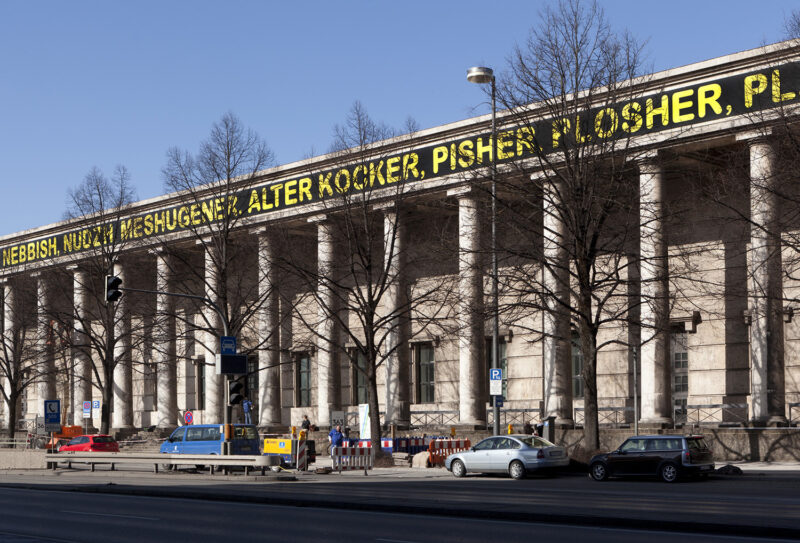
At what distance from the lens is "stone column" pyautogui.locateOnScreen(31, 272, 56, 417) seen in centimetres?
5750

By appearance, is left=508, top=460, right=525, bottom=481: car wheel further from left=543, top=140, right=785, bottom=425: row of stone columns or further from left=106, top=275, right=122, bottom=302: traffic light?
left=106, top=275, right=122, bottom=302: traffic light

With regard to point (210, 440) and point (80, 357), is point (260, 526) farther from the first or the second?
point (80, 357)

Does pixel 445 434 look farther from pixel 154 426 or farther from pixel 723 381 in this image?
pixel 154 426

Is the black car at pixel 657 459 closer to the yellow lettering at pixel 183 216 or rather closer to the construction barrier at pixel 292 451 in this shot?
the construction barrier at pixel 292 451

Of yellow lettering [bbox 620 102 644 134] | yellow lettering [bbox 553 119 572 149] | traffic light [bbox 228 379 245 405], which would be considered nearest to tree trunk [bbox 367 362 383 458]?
traffic light [bbox 228 379 245 405]

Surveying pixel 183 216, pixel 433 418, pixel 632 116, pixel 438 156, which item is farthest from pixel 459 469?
pixel 183 216

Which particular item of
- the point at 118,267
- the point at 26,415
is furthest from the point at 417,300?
the point at 26,415

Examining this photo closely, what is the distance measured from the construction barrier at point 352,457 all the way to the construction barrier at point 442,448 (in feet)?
13.1

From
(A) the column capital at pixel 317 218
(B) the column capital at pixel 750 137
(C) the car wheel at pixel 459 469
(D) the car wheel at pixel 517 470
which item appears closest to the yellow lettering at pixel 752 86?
(B) the column capital at pixel 750 137

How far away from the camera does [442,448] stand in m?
38.7

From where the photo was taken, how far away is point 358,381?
55.5 metres

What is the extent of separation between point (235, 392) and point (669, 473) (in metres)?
13.2

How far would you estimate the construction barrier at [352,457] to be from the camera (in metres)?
34.3

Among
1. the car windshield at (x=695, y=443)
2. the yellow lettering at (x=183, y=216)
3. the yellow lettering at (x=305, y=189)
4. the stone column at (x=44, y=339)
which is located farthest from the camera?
the stone column at (x=44, y=339)
